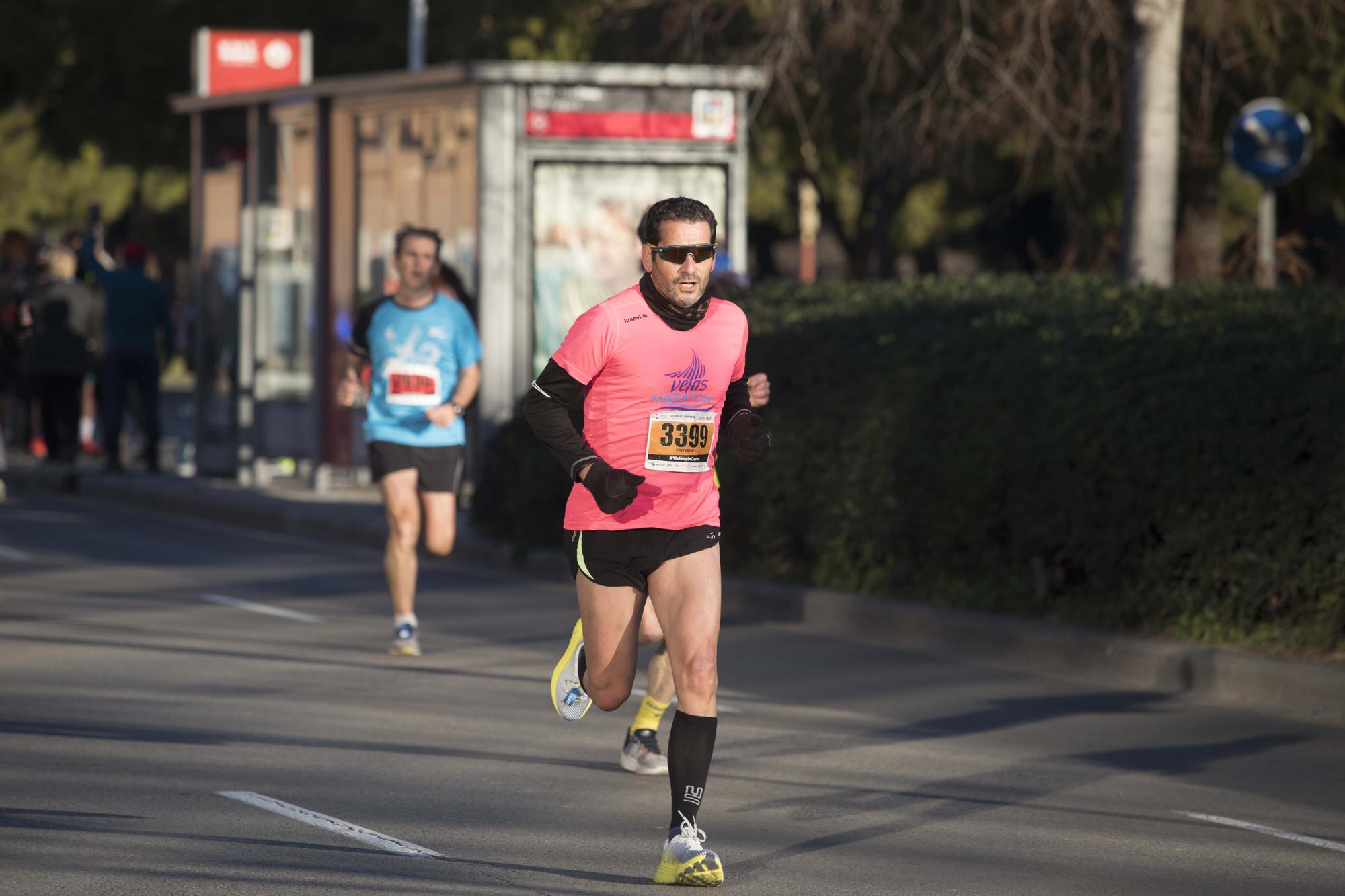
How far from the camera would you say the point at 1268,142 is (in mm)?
15133

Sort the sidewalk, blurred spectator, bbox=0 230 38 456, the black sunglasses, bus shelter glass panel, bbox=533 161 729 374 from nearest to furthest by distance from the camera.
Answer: the black sunglasses, the sidewalk, bus shelter glass panel, bbox=533 161 729 374, blurred spectator, bbox=0 230 38 456

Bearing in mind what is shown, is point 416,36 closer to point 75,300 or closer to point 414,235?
point 75,300

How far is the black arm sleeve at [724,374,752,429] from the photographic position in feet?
21.7

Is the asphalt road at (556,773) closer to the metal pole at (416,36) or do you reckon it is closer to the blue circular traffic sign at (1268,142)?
the blue circular traffic sign at (1268,142)

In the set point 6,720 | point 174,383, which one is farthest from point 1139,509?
point 174,383

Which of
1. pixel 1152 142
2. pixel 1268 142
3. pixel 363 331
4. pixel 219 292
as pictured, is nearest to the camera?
pixel 363 331

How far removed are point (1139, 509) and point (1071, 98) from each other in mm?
7945

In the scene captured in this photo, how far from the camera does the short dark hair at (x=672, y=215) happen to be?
244 inches


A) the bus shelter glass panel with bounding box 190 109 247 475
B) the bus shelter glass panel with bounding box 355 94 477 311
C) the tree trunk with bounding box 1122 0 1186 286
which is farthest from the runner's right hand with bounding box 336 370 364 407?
the bus shelter glass panel with bounding box 190 109 247 475

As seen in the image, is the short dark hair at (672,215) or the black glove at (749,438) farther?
the black glove at (749,438)

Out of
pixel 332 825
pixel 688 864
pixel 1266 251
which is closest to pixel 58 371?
pixel 1266 251

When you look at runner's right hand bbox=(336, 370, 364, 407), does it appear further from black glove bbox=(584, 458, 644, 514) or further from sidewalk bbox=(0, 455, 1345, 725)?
black glove bbox=(584, 458, 644, 514)

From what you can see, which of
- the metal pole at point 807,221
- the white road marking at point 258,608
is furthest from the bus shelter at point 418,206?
the metal pole at point 807,221

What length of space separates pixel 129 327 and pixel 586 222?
5.12m
